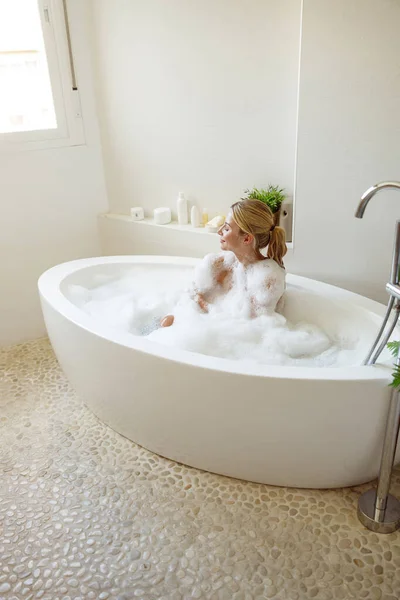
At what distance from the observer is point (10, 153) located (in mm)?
2773

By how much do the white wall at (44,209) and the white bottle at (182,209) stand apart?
650 mm

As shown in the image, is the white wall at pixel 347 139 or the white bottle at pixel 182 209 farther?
the white bottle at pixel 182 209

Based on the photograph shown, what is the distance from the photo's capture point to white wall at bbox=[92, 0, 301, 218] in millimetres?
2338

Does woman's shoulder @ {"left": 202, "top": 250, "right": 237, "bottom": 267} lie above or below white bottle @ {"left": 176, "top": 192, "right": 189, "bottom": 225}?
below

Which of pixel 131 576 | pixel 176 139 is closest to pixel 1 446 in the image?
pixel 131 576

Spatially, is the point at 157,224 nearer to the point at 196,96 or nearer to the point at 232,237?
the point at 196,96

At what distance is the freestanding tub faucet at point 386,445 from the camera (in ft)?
4.79

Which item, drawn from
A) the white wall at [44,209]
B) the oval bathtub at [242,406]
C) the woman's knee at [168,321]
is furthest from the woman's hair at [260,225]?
the white wall at [44,209]

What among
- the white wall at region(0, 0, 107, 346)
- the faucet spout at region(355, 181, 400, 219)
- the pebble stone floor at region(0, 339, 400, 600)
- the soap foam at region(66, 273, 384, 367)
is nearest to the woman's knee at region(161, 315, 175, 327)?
the soap foam at region(66, 273, 384, 367)

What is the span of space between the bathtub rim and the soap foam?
3.3 inches

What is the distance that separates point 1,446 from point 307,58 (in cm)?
211

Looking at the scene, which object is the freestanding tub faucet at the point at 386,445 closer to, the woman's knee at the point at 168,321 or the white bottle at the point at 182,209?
the woman's knee at the point at 168,321

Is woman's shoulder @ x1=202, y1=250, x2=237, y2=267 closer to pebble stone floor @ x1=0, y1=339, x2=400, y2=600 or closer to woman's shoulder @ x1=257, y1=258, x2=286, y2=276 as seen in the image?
woman's shoulder @ x1=257, y1=258, x2=286, y2=276

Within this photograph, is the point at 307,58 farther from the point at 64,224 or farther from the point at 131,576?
the point at 131,576
